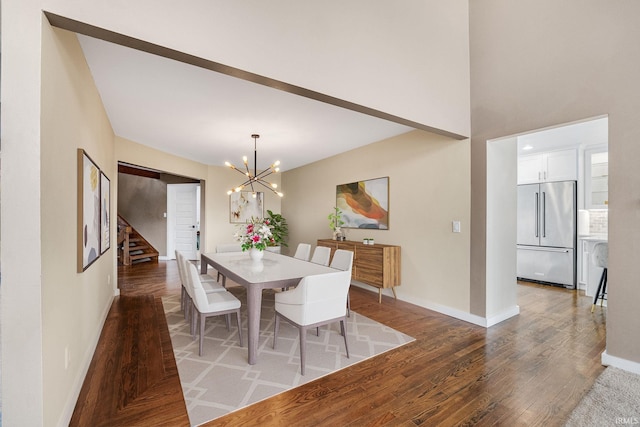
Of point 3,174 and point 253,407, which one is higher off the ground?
point 3,174

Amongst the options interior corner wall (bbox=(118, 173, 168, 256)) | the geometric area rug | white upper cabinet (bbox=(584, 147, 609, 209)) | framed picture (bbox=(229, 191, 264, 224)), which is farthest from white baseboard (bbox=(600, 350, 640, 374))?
interior corner wall (bbox=(118, 173, 168, 256))

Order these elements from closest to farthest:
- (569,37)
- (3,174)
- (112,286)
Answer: (3,174) → (569,37) → (112,286)

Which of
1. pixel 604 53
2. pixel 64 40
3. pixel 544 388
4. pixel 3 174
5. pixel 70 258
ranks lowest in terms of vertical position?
pixel 544 388

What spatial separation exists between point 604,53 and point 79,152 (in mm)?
4352

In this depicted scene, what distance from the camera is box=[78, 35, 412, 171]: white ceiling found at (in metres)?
2.55

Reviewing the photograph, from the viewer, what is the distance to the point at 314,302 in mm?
2439

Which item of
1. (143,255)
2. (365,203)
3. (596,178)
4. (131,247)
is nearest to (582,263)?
(596,178)

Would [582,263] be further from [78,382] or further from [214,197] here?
[214,197]

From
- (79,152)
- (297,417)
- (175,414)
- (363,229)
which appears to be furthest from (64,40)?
(363,229)

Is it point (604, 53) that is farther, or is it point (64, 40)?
point (604, 53)

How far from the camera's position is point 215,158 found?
613cm

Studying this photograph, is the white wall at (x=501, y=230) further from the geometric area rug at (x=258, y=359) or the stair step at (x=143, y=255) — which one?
the stair step at (x=143, y=255)

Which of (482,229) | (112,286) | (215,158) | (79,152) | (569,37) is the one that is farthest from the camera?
(215,158)

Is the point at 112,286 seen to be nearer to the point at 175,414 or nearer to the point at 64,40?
the point at 175,414
